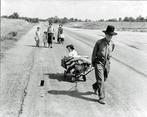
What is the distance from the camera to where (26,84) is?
34.9 feet

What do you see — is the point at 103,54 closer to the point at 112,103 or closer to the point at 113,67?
the point at 112,103

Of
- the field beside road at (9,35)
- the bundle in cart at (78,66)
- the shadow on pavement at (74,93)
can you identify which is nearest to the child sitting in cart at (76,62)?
the bundle in cart at (78,66)

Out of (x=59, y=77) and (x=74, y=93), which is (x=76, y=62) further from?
(x=74, y=93)

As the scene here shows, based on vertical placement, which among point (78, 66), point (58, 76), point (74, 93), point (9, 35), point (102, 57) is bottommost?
point (9, 35)

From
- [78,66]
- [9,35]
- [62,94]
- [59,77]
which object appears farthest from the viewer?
[9,35]

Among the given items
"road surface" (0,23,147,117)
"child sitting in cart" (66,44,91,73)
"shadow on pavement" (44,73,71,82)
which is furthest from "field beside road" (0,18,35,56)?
"child sitting in cart" (66,44,91,73)

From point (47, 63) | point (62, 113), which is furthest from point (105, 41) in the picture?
point (47, 63)

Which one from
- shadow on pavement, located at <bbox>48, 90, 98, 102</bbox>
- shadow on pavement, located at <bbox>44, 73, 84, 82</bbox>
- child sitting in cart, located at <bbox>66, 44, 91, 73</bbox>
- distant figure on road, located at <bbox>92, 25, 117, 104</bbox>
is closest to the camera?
distant figure on road, located at <bbox>92, 25, 117, 104</bbox>

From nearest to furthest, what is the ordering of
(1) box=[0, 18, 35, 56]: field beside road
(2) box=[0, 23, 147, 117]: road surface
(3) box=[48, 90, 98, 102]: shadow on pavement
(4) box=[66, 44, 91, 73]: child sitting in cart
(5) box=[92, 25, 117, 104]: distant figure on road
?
(2) box=[0, 23, 147, 117]: road surface, (5) box=[92, 25, 117, 104]: distant figure on road, (3) box=[48, 90, 98, 102]: shadow on pavement, (4) box=[66, 44, 91, 73]: child sitting in cart, (1) box=[0, 18, 35, 56]: field beside road

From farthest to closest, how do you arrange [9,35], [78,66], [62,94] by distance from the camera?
[9,35], [78,66], [62,94]

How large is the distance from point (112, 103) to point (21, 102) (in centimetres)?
249

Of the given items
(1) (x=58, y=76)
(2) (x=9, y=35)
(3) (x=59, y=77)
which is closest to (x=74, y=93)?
(3) (x=59, y=77)

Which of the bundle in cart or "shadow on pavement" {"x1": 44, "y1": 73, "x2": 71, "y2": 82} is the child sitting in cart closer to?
the bundle in cart

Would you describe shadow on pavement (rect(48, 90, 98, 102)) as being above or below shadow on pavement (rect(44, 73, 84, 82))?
above
